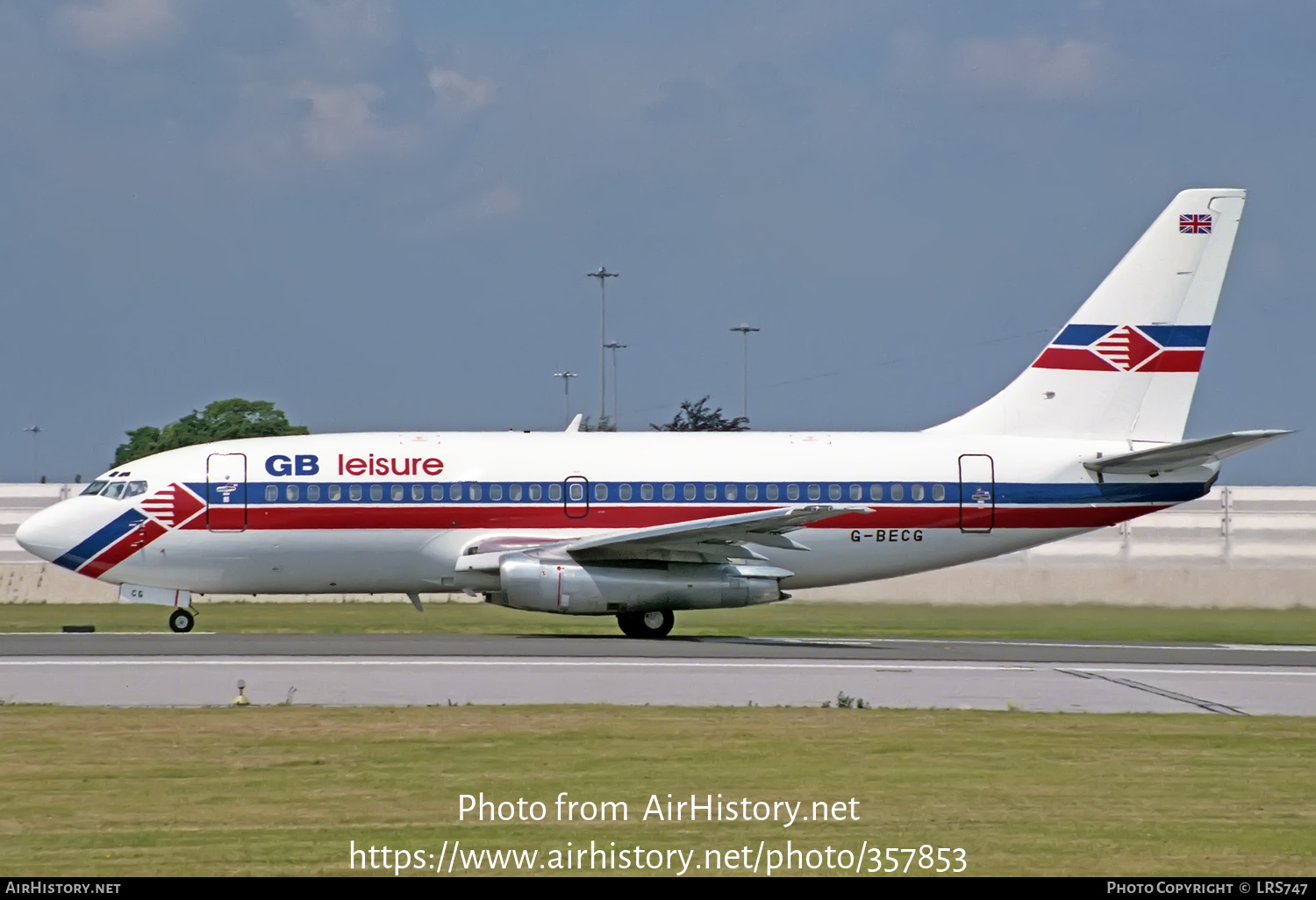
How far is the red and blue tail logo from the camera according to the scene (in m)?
32.7

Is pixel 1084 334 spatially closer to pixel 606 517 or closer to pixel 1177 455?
pixel 1177 455

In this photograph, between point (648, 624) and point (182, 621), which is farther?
point (648, 624)

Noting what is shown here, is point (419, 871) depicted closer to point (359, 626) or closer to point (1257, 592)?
point (359, 626)

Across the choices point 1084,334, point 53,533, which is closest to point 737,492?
point 1084,334

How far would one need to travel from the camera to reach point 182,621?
30.5m

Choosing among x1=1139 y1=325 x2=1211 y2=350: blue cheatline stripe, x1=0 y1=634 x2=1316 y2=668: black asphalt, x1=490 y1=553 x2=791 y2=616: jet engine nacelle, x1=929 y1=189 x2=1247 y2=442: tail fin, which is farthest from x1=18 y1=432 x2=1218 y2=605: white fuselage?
x1=1139 y1=325 x2=1211 y2=350: blue cheatline stripe

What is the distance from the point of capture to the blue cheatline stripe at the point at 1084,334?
108 feet

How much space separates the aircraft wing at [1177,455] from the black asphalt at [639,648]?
3395 mm

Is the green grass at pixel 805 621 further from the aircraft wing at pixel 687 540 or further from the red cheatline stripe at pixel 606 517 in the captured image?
the red cheatline stripe at pixel 606 517

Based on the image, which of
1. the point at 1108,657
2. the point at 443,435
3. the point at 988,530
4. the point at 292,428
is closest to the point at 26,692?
the point at 443,435

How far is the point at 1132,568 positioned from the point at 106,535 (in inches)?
1017

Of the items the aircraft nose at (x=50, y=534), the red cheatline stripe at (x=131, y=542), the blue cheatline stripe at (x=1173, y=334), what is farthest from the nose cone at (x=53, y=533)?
the blue cheatline stripe at (x=1173, y=334)

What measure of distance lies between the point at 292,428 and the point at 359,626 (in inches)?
2147

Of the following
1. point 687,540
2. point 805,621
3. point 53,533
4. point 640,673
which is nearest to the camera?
point 640,673
